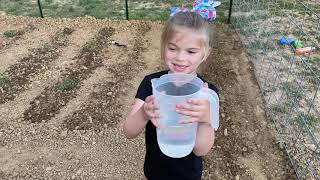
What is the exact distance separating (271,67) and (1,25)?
4.04 meters

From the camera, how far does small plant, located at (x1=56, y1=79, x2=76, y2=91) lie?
167 inches

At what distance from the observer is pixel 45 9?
658cm

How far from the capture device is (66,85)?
14.0 ft

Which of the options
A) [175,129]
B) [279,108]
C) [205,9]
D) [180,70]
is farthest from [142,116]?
[205,9]

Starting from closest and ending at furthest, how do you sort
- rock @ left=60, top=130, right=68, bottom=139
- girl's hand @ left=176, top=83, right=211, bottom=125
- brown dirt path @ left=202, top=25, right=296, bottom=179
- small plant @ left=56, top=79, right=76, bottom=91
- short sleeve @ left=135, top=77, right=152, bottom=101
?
girl's hand @ left=176, top=83, right=211, bottom=125
short sleeve @ left=135, top=77, right=152, bottom=101
brown dirt path @ left=202, top=25, right=296, bottom=179
rock @ left=60, top=130, right=68, bottom=139
small plant @ left=56, top=79, right=76, bottom=91

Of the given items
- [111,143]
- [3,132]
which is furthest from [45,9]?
[111,143]

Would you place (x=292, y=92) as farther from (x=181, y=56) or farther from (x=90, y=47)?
(x=181, y=56)

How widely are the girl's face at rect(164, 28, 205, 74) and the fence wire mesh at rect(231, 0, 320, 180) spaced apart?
167 centimetres

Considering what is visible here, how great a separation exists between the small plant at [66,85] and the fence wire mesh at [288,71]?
207 centimetres

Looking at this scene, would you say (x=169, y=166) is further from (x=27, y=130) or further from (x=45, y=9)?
(x=45, y=9)

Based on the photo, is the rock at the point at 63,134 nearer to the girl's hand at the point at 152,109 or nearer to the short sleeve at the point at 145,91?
Answer: the short sleeve at the point at 145,91

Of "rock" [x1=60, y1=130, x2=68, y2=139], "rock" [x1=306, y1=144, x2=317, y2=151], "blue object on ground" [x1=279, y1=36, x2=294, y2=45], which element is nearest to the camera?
"rock" [x1=306, y1=144, x2=317, y2=151]

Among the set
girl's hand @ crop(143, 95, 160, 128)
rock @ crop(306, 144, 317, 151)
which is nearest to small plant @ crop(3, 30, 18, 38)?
rock @ crop(306, 144, 317, 151)

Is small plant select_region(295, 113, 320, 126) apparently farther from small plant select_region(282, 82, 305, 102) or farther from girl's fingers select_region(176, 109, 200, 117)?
girl's fingers select_region(176, 109, 200, 117)
